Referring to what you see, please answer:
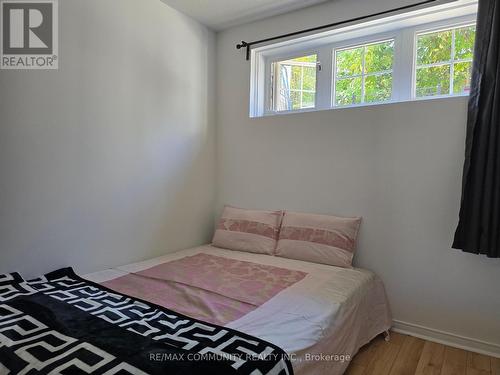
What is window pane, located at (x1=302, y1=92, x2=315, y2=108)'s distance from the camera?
8.72ft

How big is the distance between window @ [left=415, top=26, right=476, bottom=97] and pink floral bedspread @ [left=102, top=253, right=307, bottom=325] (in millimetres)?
1528

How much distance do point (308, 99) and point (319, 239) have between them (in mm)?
1164

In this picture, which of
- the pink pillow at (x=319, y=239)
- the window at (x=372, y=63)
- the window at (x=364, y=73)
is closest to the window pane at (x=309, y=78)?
the window at (x=372, y=63)

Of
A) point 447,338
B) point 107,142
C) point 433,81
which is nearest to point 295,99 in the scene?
point 433,81

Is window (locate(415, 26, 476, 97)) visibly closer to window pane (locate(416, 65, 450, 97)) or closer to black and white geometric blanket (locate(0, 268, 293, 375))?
window pane (locate(416, 65, 450, 97))

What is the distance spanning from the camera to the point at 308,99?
8.80 feet

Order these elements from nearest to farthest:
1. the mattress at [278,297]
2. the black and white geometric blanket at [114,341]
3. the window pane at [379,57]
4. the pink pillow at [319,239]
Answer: the black and white geometric blanket at [114,341] → the mattress at [278,297] → the pink pillow at [319,239] → the window pane at [379,57]

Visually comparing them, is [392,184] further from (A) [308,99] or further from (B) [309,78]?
(B) [309,78]

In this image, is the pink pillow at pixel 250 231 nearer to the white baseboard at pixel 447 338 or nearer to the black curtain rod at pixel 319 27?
the white baseboard at pixel 447 338

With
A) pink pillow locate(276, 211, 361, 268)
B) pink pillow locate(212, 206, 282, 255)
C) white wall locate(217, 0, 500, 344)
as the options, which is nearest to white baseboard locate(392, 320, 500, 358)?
white wall locate(217, 0, 500, 344)

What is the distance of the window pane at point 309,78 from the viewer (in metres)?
2.65

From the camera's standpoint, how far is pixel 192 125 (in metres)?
2.79

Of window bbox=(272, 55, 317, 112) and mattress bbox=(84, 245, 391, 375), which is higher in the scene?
window bbox=(272, 55, 317, 112)

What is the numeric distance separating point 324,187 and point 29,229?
1928mm
